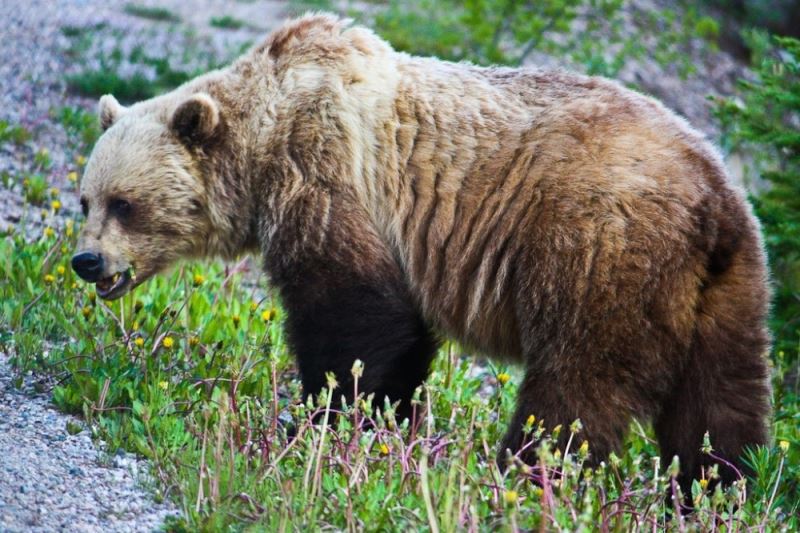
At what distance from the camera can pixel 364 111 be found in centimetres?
534

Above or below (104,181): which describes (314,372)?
below

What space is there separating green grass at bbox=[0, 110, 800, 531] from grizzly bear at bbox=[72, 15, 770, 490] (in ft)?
0.81

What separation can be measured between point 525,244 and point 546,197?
0.71 ft

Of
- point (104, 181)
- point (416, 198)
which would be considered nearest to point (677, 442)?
point (416, 198)

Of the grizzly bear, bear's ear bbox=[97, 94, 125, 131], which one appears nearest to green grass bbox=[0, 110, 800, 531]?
the grizzly bear

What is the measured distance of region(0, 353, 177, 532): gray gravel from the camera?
381 cm

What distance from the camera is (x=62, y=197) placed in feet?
26.0

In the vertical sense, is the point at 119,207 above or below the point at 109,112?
below

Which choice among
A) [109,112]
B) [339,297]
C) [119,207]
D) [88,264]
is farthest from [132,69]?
[339,297]

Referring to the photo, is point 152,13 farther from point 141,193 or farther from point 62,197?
point 141,193

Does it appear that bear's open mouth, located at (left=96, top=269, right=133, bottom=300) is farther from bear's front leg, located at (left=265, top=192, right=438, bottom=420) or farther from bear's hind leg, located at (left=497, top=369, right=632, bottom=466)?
bear's hind leg, located at (left=497, top=369, right=632, bottom=466)

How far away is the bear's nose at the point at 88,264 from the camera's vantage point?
17.6 ft

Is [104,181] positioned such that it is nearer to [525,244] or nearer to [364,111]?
[364,111]

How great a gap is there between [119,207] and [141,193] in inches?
5.1
